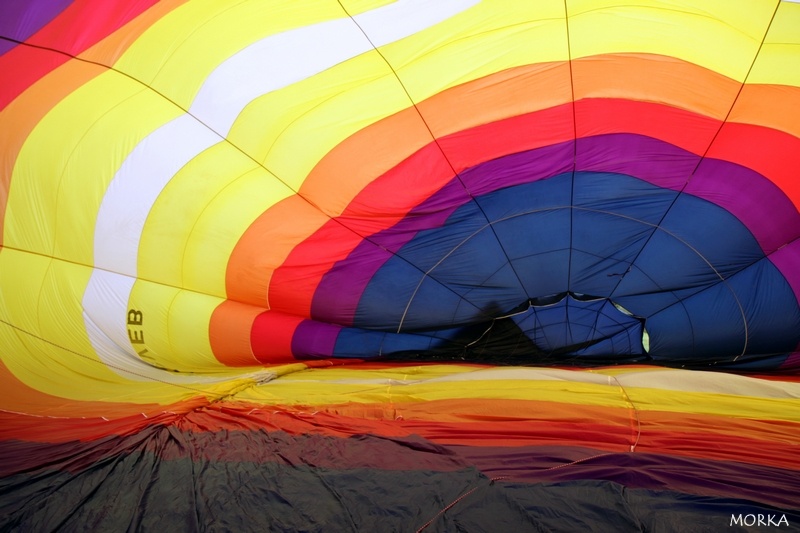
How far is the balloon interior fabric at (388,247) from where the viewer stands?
2.57 metres

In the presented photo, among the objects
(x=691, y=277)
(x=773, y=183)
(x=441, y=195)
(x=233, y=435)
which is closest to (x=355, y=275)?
(x=441, y=195)

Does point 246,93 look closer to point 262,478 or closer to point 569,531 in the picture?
point 262,478

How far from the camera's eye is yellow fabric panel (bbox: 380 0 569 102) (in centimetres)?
320

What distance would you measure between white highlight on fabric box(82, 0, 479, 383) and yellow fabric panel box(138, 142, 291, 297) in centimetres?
6

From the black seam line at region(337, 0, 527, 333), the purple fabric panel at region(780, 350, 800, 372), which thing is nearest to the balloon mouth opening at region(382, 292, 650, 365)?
the black seam line at region(337, 0, 527, 333)

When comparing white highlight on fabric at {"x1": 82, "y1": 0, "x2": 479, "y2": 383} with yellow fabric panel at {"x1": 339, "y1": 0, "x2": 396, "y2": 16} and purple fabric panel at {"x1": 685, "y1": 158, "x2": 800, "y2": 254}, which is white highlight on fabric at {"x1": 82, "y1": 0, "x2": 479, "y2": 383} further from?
purple fabric panel at {"x1": 685, "y1": 158, "x2": 800, "y2": 254}

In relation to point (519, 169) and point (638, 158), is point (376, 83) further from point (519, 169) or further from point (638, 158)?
point (638, 158)

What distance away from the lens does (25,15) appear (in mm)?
3363

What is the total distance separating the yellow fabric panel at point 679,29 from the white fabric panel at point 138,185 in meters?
1.99

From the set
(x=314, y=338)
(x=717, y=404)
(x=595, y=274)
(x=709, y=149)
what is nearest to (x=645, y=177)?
(x=709, y=149)

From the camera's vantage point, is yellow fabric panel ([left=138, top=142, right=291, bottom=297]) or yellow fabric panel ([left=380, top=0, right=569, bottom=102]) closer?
yellow fabric panel ([left=380, top=0, right=569, bottom=102])

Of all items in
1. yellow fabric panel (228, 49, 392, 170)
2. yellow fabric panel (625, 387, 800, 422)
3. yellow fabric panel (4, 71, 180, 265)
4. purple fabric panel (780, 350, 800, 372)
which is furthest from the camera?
purple fabric panel (780, 350, 800, 372)
